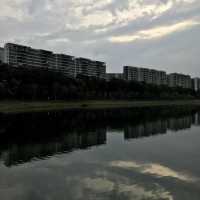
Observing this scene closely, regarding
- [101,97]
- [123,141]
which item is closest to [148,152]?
[123,141]

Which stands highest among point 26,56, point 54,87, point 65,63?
point 26,56

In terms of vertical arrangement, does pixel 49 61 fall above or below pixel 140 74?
above

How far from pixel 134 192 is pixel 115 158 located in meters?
6.68

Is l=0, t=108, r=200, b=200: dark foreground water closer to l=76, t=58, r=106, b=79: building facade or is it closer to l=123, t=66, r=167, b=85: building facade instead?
l=76, t=58, r=106, b=79: building facade

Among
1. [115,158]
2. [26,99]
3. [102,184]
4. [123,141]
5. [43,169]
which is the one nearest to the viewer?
[102,184]

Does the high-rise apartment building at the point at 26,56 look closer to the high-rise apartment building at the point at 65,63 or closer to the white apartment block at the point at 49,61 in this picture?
the white apartment block at the point at 49,61

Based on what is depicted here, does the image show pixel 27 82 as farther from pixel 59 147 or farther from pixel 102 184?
pixel 102 184

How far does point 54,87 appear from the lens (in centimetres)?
8081

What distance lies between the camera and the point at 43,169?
1582cm

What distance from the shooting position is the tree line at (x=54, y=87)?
244 feet

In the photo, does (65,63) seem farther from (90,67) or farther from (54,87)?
(54,87)

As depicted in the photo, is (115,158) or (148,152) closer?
(115,158)

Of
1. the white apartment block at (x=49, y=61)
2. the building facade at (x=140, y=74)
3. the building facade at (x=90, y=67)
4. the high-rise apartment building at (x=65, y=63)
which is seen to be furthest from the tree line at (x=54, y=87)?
the building facade at (x=140, y=74)

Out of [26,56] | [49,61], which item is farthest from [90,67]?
[26,56]
